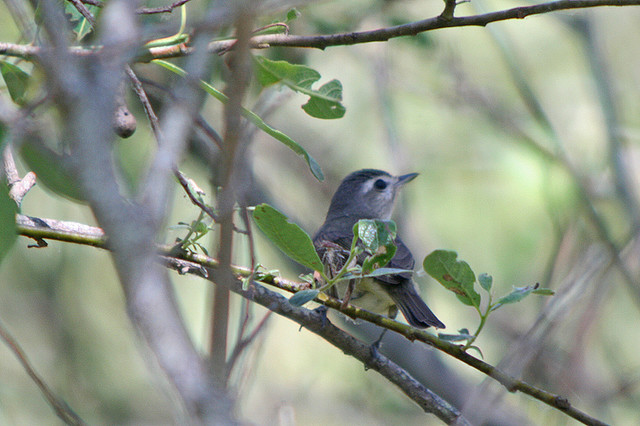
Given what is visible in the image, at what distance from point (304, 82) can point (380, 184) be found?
338cm

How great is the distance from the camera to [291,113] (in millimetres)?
7133

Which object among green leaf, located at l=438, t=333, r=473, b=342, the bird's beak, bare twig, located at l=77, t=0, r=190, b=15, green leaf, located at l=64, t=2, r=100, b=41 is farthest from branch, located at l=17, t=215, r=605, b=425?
the bird's beak

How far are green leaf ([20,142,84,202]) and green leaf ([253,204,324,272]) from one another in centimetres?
49

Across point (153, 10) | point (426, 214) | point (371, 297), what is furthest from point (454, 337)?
point (426, 214)

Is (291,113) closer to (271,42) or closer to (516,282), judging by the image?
(516,282)

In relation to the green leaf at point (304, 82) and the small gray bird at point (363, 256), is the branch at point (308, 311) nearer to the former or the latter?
the small gray bird at point (363, 256)

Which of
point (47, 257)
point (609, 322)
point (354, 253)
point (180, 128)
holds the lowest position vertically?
point (180, 128)

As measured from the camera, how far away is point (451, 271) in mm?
1924

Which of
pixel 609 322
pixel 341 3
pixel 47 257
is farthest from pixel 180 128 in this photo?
pixel 609 322

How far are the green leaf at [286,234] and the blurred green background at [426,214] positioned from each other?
187 cm

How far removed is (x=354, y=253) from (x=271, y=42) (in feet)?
2.03

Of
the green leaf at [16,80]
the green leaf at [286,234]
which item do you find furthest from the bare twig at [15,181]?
the green leaf at [286,234]

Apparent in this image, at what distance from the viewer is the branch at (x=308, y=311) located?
1.75m

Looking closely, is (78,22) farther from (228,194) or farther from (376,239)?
(228,194)
